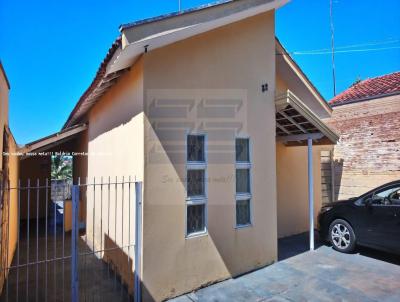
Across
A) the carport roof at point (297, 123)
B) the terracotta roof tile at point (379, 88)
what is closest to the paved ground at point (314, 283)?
the carport roof at point (297, 123)

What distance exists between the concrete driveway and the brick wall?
12.9 ft

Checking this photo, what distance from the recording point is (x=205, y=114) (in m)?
5.62

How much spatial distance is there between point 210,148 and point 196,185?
33.5 inches

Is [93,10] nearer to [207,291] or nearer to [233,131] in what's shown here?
[233,131]

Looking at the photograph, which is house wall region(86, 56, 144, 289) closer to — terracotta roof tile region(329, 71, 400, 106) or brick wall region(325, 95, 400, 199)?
brick wall region(325, 95, 400, 199)

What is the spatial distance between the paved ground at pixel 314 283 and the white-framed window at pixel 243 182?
128 centimetres

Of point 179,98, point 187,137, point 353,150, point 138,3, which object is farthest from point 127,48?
point 353,150

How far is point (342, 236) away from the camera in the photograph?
7473mm

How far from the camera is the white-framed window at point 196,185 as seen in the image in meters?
5.34

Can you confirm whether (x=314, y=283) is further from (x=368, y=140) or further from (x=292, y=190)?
(x=368, y=140)

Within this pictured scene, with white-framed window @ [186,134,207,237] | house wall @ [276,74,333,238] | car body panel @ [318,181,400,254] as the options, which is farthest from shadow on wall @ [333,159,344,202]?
white-framed window @ [186,134,207,237]

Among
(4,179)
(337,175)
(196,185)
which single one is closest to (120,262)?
(196,185)

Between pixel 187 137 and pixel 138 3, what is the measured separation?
5.10 metres

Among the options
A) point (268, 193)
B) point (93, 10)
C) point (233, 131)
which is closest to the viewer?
point (233, 131)
